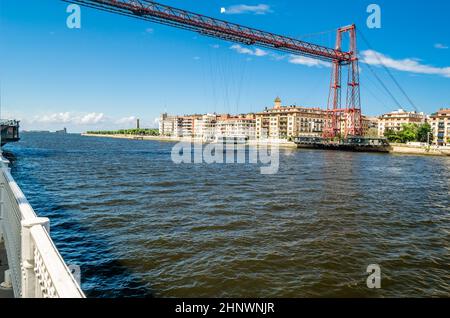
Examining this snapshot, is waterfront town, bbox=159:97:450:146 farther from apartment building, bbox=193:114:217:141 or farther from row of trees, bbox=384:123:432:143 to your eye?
row of trees, bbox=384:123:432:143

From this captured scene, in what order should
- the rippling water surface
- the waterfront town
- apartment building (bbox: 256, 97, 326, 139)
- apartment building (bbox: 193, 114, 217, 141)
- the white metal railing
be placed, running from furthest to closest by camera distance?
apartment building (bbox: 193, 114, 217, 141) → apartment building (bbox: 256, 97, 326, 139) → the waterfront town → the rippling water surface → the white metal railing

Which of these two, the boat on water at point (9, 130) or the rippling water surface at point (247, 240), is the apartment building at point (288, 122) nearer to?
the boat on water at point (9, 130)

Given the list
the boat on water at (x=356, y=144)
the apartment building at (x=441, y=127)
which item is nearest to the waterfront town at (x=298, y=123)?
the apartment building at (x=441, y=127)

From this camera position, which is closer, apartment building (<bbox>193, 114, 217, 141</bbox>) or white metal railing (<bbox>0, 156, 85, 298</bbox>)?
white metal railing (<bbox>0, 156, 85, 298</bbox>)

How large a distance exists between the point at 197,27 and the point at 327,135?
42.7 metres

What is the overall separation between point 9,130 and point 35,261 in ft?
156

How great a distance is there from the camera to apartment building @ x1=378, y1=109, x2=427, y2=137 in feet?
422

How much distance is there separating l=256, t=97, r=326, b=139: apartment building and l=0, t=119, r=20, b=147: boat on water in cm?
9771

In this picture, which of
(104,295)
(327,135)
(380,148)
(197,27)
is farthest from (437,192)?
(327,135)

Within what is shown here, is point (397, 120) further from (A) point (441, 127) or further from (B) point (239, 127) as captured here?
(B) point (239, 127)

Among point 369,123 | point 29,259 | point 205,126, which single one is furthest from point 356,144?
point 205,126

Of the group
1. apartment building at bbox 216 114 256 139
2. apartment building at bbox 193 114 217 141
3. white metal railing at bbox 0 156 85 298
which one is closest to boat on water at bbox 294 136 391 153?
apartment building at bbox 216 114 256 139

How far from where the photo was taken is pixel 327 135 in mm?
79438
